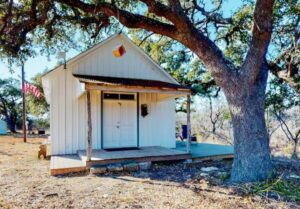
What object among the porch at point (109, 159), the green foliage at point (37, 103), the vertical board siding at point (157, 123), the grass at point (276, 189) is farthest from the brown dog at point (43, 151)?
the green foliage at point (37, 103)

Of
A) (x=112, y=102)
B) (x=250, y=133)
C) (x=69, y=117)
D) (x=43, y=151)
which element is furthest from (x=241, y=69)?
(x=43, y=151)

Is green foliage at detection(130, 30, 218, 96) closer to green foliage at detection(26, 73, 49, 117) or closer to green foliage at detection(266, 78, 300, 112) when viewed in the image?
green foliage at detection(266, 78, 300, 112)

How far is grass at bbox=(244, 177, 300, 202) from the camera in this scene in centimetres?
471

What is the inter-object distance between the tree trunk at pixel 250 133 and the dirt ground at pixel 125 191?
58 cm

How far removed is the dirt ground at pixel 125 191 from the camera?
14.5 feet

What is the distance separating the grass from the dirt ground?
0.22 meters

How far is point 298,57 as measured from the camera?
24.5 feet

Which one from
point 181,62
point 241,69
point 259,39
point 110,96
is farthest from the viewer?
point 181,62

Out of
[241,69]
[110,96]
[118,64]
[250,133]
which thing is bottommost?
[250,133]

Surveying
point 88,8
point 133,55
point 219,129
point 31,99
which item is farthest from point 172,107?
point 31,99

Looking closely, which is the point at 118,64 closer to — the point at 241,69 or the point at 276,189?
the point at 241,69

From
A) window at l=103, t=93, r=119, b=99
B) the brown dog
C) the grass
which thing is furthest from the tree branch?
the brown dog

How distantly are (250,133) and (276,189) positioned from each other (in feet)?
3.86

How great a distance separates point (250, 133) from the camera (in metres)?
5.48
